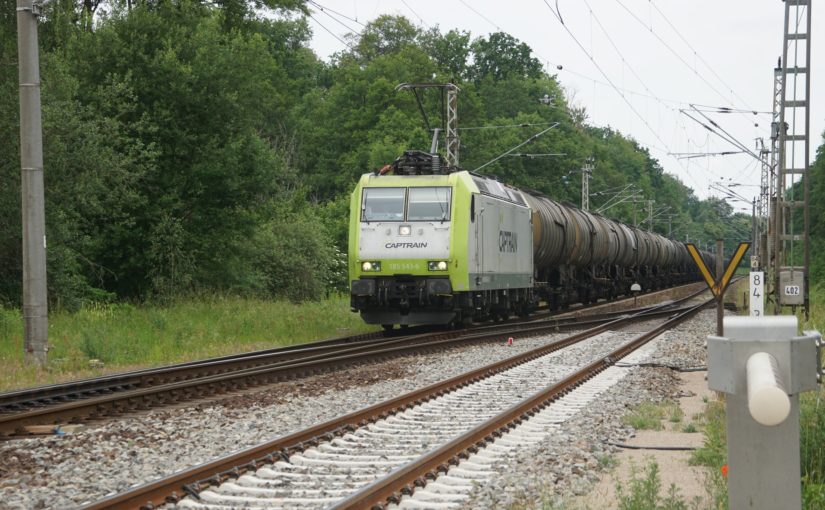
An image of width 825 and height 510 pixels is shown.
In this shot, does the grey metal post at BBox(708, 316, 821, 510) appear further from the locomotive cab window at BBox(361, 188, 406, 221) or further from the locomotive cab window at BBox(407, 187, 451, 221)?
the locomotive cab window at BBox(361, 188, 406, 221)

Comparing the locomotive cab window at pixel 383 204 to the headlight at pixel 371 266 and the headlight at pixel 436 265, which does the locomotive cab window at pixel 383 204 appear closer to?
the headlight at pixel 371 266

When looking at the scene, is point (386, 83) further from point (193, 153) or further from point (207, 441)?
point (207, 441)

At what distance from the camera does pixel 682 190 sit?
18600 centimetres

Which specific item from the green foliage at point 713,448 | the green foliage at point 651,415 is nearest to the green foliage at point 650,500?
the green foliage at point 713,448

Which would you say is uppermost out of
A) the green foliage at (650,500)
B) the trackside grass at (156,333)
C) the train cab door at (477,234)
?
the train cab door at (477,234)

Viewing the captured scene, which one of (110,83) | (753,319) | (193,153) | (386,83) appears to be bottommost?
(753,319)

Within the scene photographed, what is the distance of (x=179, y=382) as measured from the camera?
39.4 feet

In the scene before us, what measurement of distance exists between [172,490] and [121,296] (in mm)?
23804

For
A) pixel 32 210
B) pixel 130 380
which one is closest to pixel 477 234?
pixel 32 210

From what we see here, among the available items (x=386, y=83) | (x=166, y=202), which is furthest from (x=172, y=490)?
(x=386, y=83)

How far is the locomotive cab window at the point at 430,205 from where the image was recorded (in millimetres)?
20484

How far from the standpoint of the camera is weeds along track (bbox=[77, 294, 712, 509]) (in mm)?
6145

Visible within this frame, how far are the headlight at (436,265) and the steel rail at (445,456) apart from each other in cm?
762

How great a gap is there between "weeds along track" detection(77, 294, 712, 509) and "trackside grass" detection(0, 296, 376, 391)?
18.7 ft
